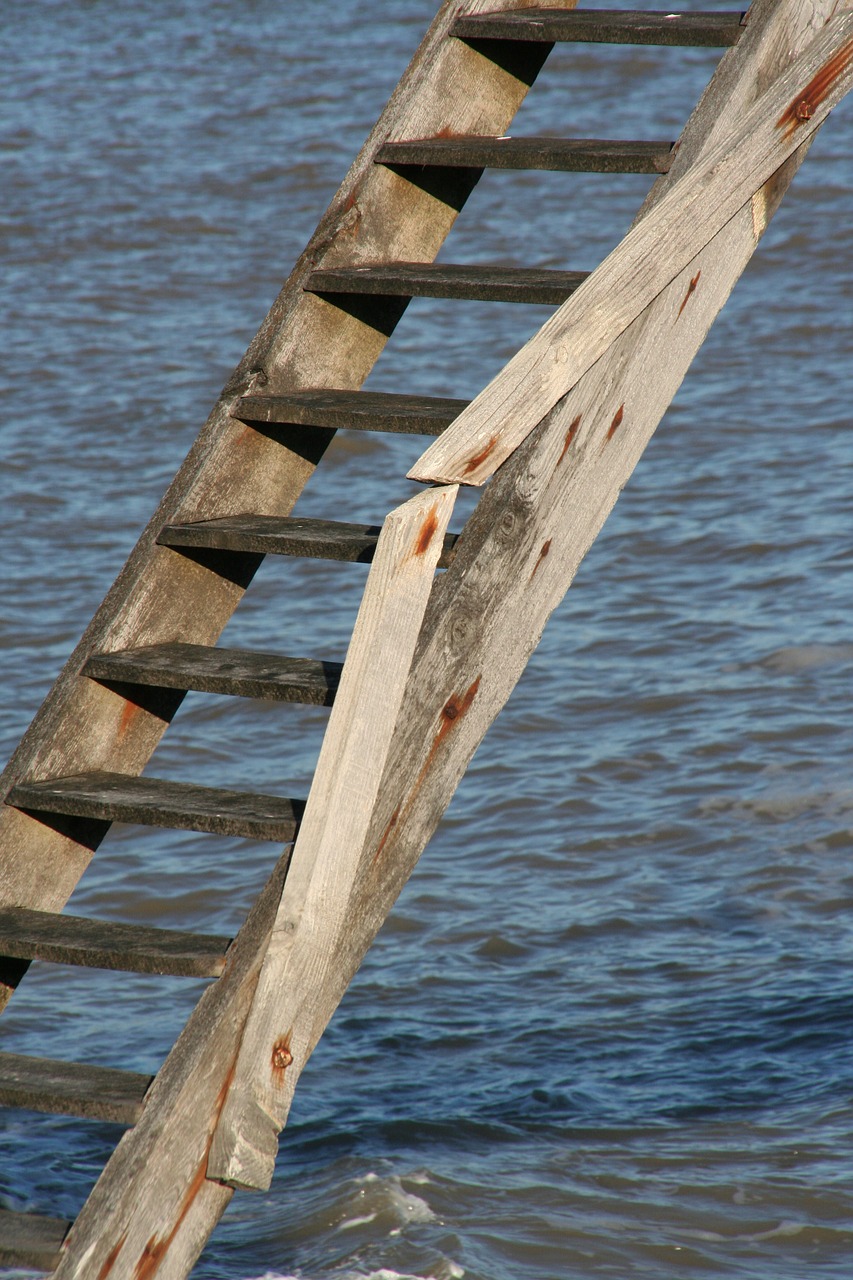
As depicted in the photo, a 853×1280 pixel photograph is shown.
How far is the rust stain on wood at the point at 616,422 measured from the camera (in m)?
2.79

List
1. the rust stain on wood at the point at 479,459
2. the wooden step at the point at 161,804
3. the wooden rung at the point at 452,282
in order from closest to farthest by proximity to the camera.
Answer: the rust stain on wood at the point at 479,459, the wooden step at the point at 161,804, the wooden rung at the point at 452,282

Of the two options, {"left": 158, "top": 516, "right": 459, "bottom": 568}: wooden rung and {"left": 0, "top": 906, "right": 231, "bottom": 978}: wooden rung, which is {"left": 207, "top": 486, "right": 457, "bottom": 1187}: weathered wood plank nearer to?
{"left": 0, "top": 906, "right": 231, "bottom": 978}: wooden rung

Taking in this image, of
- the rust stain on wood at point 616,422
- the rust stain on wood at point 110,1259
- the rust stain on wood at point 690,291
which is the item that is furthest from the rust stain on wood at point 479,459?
the rust stain on wood at point 110,1259

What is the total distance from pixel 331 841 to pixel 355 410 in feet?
2.88

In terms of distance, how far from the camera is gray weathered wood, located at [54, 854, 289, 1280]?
248cm

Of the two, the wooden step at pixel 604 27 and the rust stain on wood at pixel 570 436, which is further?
the wooden step at pixel 604 27

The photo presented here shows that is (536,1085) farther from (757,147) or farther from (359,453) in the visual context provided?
(359,453)

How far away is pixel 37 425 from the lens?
1041 cm

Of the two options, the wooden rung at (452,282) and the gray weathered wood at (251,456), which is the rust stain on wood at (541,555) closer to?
the wooden rung at (452,282)

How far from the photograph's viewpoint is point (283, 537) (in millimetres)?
2906

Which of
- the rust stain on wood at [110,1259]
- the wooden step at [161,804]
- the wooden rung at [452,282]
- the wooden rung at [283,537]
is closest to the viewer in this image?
the rust stain on wood at [110,1259]

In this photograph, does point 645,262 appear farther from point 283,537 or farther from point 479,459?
point 283,537

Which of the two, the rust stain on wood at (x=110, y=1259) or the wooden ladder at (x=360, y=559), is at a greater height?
the wooden ladder at (x=360, y=559)

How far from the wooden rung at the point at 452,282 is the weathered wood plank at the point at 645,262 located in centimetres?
28
